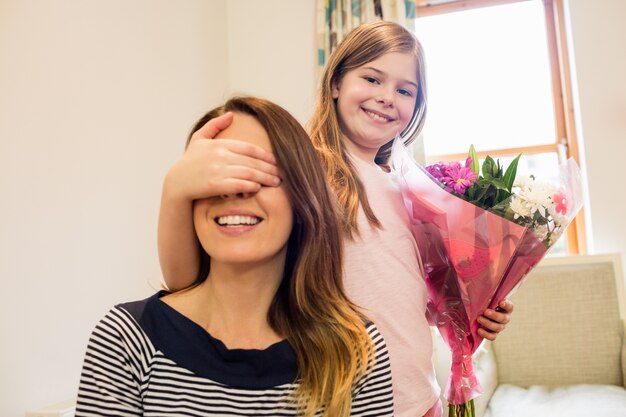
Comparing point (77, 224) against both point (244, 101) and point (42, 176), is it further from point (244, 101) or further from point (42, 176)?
point (244, 101)

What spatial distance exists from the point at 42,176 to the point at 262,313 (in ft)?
4.53

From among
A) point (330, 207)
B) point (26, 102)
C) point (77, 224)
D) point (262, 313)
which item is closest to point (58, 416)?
point (77, 224)

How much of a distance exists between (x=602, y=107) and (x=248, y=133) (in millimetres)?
2869

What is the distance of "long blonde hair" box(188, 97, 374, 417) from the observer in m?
0.83

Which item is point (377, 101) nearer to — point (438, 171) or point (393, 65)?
point (393, 65)

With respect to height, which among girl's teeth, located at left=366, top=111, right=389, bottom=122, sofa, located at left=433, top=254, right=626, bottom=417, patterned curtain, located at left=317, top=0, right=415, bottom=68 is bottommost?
sofa, located at left=433, top=254, right=626, bottom=417

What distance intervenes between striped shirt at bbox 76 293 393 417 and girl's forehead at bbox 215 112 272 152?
0.92 ft

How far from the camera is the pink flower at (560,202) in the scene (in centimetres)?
121

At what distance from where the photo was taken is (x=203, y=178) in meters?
0.76

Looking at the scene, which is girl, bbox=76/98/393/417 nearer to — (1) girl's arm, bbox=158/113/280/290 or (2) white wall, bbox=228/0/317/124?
(1) girl's arm, bbox=158/113/280/290

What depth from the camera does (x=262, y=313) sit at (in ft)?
2.92

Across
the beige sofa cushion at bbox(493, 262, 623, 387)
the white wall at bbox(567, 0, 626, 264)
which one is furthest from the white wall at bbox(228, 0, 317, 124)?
the beige sofa cushion at bbox(493, 262, 623, 387)

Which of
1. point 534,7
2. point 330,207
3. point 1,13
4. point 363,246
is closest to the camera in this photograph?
point 330,207

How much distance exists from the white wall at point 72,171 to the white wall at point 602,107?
91.0 inches
